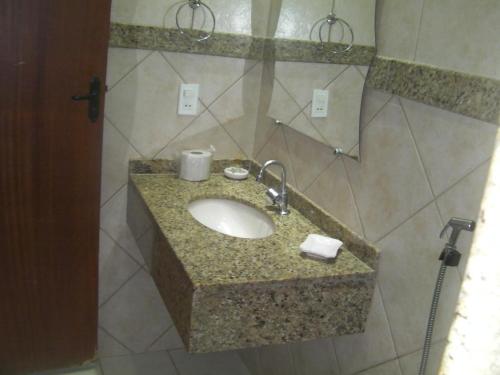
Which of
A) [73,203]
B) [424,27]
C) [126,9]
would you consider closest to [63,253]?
[73,203]

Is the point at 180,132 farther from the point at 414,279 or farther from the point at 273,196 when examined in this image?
the point at 414,279

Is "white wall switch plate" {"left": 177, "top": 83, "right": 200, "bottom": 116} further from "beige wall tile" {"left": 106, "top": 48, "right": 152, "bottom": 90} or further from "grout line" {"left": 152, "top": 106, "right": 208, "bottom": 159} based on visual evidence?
"beige wall tile" {"left": 106, "top": 48, "right": 152, "bottom": 90}

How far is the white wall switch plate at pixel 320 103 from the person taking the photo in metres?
1.65

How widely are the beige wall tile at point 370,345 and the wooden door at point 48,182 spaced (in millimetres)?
1002

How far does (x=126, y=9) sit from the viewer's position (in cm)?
184

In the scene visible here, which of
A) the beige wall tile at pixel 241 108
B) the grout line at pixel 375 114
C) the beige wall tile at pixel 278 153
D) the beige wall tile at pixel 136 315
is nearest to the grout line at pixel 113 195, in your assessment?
the beige wall tile at pixel 136 315

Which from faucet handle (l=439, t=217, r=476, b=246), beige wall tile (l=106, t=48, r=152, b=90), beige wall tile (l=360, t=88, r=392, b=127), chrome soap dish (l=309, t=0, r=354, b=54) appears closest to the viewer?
faucet handle (l=439, t=217, r=476, b=246)

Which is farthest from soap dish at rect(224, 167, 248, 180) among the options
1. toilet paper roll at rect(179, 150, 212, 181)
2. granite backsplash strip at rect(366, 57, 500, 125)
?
granite backsplash strip at rect(366, 57, 500, 125)

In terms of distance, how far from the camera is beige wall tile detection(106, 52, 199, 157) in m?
1.93

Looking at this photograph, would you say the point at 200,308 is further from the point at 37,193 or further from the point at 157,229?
the point at 37,193

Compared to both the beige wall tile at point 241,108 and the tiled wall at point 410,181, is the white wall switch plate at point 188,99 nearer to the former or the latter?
the beige wall tile at point 241,108

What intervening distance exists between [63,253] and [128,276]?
32 centimetres

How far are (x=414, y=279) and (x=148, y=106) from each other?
1.17m

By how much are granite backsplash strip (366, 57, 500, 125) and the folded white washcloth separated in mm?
434
